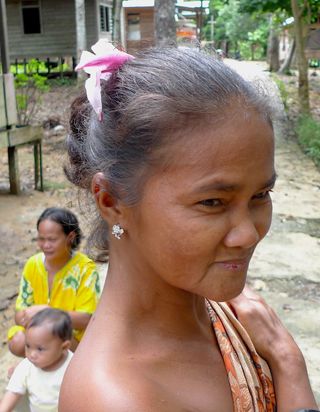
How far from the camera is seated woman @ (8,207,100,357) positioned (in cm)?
314

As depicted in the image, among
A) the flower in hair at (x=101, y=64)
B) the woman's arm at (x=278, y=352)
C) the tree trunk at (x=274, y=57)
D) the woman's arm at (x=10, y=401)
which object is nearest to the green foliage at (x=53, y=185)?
the woman's arm at (x=10, y=401)

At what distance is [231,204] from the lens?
3.49 ft

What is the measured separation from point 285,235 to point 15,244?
118 inches

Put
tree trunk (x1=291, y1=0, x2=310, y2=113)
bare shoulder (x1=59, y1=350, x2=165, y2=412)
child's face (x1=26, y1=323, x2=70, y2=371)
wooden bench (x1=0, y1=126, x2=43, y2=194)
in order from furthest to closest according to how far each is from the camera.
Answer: tree trunk (x1=291, y1=0, x2=310, y2=113) → wooden bench (x1=0, y1=126, x2=43, y2=194) → child's face (x1=26, y1=323, x2=70, y2=371) → bare shoulder (x1=59, y1=350, x2=165, y2=412)

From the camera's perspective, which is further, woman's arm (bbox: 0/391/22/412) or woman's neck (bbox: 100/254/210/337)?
woman's arm (bbox: 0/391/22/412)

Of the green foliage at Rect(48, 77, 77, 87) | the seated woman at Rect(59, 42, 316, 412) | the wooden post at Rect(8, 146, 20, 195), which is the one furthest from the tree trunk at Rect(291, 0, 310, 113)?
the seated woman at Rect(59, 42, 316, 412)

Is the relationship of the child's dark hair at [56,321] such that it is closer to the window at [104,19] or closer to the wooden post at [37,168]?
the wooden post at [37,168]

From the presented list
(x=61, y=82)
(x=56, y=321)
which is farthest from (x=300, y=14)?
(x=56, y=321)

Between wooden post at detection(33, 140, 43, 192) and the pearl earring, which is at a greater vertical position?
the pearl earring

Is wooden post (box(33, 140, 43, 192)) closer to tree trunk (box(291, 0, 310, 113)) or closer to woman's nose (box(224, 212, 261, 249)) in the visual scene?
tree trunk (box(291, 0, 310, 113))

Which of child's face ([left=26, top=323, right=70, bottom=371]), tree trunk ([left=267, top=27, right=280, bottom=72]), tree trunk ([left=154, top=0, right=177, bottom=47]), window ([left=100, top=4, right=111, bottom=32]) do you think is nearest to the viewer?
child's face ([left=26, top=323, right=70, bottom=371])

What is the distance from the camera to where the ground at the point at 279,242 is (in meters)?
3.93

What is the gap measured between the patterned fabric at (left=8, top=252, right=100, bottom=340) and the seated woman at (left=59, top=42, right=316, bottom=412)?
1930 mm

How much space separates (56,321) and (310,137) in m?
9.02
